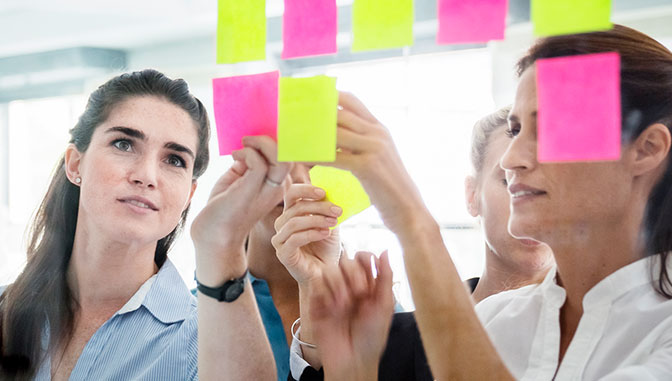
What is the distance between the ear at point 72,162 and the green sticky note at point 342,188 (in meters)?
0.52

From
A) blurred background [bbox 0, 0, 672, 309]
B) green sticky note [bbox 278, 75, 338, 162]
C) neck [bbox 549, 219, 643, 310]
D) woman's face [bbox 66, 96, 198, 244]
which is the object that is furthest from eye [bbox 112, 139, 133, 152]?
neck [bbox 549, 219, 643, 310]

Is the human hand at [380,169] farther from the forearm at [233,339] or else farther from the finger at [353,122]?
the forearm at [233,339]

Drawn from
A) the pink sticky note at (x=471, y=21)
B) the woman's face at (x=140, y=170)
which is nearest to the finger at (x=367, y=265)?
the pink sticky note at (x=471, y=21)

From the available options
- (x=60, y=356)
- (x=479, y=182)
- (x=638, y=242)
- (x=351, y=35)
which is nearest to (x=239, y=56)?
(x=351, y=35)

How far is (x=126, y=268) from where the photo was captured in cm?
99

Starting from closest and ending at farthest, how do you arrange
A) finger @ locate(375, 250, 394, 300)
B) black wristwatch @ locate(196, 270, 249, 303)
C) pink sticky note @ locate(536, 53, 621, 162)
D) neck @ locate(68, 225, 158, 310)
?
pink sticky note @ locate(536, 53, 621, 162) < finger @ locate(375, 250, 394, 300) < black wristwatch @ locate(196, 270, 249, 303) < neck @ locate(68, 225, 158, 310)

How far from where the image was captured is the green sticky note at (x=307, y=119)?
55cm

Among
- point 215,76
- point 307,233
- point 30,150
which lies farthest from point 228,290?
point 30,150

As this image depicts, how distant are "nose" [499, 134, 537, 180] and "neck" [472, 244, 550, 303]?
0.38 feet

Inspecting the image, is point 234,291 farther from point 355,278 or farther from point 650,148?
point 650,148

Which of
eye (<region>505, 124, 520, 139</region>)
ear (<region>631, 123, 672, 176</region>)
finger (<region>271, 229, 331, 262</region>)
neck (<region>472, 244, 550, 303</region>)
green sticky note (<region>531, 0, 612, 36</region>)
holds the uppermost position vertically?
green sticky note (<region>531, 0, 612, 36</region>)

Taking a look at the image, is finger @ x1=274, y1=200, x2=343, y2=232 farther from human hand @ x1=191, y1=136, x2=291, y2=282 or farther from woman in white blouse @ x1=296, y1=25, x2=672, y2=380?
woman in white blouse @ x1=296, y1=25, x2=672, y2=380

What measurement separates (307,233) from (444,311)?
0.70ft

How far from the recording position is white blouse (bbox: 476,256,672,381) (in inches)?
20.1
